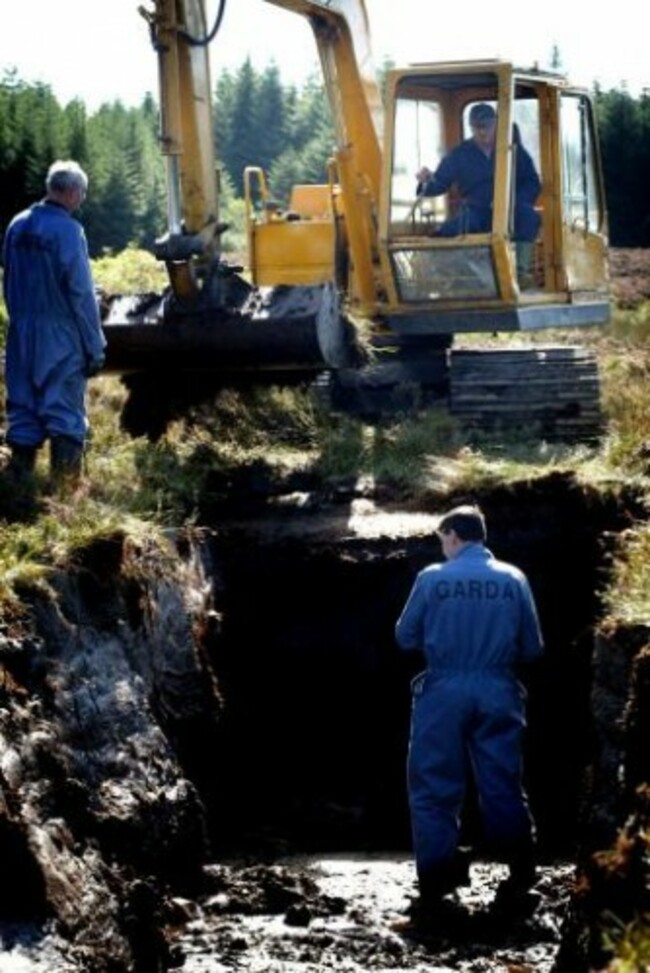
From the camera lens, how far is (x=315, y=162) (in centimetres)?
5119

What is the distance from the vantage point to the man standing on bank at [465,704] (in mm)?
9891

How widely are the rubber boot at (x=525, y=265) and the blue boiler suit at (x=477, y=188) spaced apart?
0.08 metres

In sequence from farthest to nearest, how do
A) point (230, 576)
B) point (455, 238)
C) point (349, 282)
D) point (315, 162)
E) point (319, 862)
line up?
point (315, 162)
point (349, 282)
point (455, 238)
point (230, 576)
point (319, 862)

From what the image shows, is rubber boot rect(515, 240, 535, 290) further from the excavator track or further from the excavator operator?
the excavator track

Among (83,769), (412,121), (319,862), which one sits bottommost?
(319,862)

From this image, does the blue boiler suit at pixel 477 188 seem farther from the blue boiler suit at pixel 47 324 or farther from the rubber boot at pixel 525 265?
the blue boiler suit at pixel 47 324

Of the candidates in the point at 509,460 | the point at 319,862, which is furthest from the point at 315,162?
the point at 319,862

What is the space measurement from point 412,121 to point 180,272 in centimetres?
313

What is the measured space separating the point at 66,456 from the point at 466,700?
3.31 meters

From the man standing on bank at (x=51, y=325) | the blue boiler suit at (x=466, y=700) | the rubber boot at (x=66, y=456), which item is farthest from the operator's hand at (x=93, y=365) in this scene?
the blue boiler suit at (x=466, y=700)

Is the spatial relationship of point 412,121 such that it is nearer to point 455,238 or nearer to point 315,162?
point 455,238

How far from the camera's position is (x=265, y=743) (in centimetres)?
1276

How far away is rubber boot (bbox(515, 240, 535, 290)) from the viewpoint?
1623cm

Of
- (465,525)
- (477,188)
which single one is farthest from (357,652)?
(477,188)
